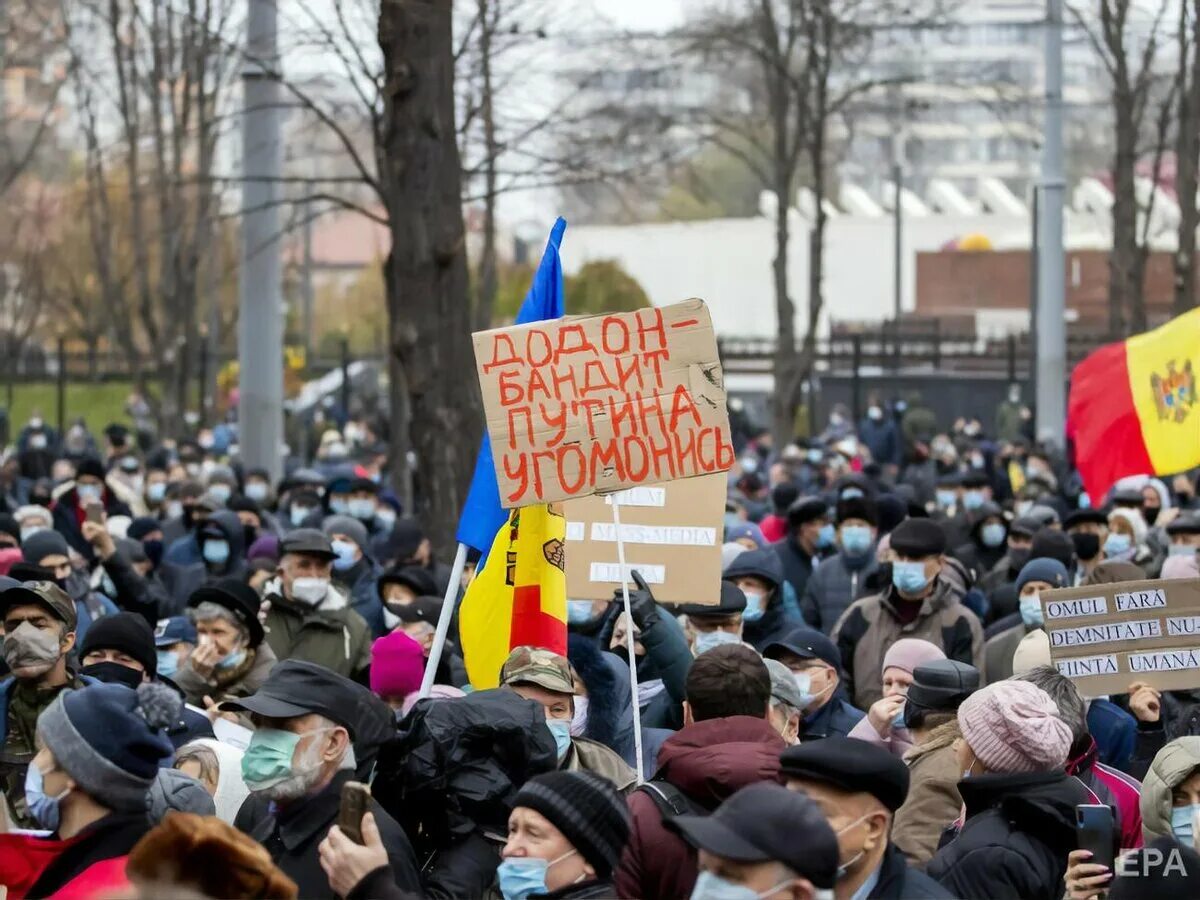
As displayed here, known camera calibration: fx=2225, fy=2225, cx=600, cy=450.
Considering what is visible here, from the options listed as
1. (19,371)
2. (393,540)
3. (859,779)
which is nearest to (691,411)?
(859,779)

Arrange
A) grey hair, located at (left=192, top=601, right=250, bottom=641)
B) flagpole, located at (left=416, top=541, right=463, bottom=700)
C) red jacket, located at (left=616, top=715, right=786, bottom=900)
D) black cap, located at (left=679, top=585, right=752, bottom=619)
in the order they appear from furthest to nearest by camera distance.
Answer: black cap, located at (left=679, top=585, right=752, bottom=619) → grey hair, located at (left=192, top=601, right=250, bottom=641) → flagpole, located at (left=416, top=541, right=463, bottom=700) → red jacket, located at (left=616, top=715, right=786, bottom=900)

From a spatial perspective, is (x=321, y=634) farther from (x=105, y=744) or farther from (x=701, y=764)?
(x=105, y=744)

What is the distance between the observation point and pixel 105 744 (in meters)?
5.17

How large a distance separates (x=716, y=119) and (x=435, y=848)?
24641 mm

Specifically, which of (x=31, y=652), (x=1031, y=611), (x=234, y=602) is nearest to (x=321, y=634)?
(x=234, y=602)

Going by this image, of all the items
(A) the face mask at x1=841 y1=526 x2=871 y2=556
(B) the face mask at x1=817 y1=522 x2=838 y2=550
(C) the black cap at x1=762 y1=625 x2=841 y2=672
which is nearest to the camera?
(C) the black cap at x1=762 y1=625 x2=841 y2=672

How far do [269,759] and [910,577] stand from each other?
543 cm

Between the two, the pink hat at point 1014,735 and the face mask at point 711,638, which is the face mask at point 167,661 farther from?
the pink hat at point 1014,735

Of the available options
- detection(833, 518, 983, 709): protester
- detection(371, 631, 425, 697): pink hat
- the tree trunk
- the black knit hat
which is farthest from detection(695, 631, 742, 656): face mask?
the tree trunk

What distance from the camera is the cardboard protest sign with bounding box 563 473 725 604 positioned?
9719 millimetres

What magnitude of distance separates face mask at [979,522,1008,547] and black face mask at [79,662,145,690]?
8.77 meters

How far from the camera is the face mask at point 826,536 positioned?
46.6ft

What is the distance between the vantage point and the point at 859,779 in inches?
195

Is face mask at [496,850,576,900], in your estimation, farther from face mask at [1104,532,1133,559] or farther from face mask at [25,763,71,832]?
face mask at [1104,532,1133,559]
